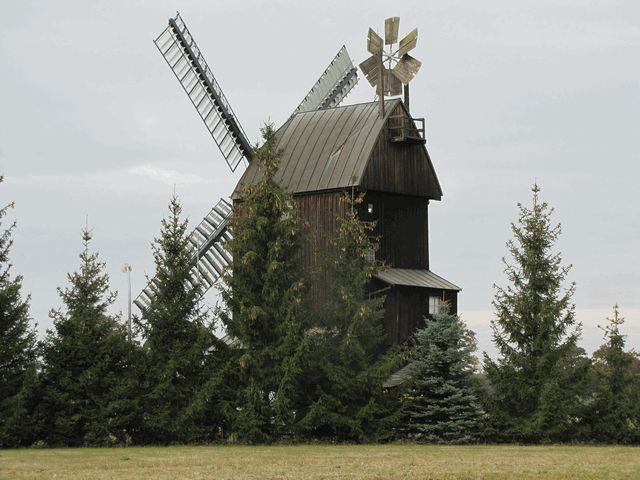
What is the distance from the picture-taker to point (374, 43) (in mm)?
52375

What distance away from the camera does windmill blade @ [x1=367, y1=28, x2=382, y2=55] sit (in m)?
52.2

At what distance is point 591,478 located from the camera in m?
27.8

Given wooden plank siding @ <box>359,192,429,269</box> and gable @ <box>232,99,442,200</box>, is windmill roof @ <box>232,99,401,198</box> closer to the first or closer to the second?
gable @ <box>232,99,442,200</box>

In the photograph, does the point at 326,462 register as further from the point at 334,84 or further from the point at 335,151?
the point at 334,84

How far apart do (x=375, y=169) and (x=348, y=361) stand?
422 inches

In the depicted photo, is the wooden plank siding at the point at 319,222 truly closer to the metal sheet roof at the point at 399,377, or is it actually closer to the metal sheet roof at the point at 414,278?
the metal sheet roof at the point at 414,278

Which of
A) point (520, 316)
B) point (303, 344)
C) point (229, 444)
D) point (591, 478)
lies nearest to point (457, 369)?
point (520, 316)

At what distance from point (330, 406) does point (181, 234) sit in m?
8.02

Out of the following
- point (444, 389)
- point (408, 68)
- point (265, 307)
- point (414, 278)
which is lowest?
point (444, 389)

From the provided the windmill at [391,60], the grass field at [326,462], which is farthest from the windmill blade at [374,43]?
the grass field at [326,462]

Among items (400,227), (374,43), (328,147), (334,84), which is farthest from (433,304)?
(334,84)

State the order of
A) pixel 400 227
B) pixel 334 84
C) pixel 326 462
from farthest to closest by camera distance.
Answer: pixel 334 84 < pixel 400 227 < pixel 326 462

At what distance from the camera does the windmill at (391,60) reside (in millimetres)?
52156

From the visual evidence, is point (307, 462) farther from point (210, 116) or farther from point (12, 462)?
point (210, 116)
